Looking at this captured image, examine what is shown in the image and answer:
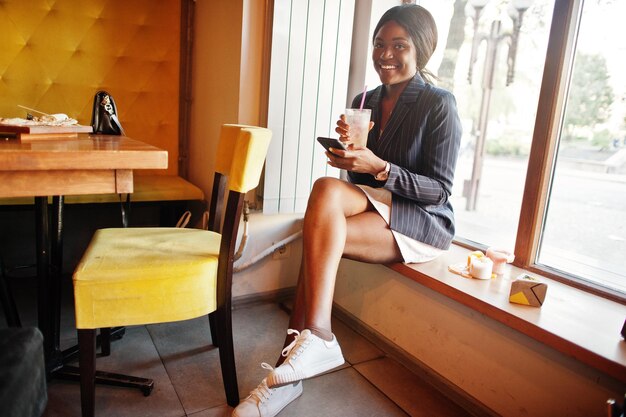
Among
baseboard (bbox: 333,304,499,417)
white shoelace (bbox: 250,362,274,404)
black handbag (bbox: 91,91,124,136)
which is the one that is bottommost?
baseboard (bbox: 333,304,499,417)

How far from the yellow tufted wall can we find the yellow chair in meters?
1.30

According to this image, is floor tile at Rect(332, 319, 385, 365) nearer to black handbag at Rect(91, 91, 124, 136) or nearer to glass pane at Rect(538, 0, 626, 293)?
glass pane at Rect(538, 0, 626, 293)

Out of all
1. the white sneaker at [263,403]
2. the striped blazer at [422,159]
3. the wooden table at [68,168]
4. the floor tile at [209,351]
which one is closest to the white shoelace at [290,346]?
the white sneaker at [263,403]

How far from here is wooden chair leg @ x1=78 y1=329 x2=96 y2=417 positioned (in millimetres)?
1187

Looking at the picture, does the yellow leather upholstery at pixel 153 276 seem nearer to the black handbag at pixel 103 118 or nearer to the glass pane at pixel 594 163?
the black handbag at pixel 103 118

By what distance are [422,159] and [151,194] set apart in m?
1.39

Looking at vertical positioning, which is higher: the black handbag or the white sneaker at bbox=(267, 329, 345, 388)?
the black handbag

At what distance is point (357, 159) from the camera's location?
1461 millimetres

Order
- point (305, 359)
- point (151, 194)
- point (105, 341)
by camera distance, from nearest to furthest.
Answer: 1. point (305, 359)
2. point (105, 341)
3. point (151, 194)

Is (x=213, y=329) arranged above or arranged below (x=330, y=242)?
below

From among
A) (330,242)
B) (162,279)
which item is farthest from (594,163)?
(162,279)

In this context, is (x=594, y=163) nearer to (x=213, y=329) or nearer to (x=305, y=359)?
(x=305, y=359)

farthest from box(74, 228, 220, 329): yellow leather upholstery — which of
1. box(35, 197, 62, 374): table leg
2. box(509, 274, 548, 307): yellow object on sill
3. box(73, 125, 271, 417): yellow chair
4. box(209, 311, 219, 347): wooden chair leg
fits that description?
box(509, 274, 548, 307): yellow object on sill

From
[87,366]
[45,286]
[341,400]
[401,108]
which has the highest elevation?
[401,108]
